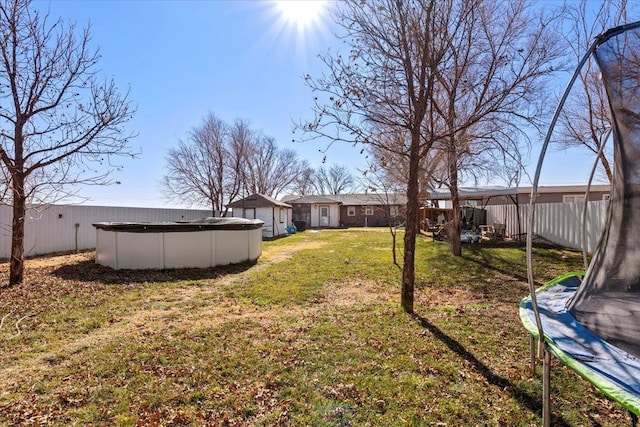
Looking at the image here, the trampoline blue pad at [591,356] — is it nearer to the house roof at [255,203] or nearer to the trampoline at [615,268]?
the trampoline at [615,268]

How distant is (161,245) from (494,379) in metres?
7.89

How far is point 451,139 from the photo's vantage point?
5.58 metres

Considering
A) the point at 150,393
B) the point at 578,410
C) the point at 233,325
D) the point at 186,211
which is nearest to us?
the point at 578,410

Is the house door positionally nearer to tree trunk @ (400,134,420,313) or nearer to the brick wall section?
the brick wall section

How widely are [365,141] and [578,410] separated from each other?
3.75 meters

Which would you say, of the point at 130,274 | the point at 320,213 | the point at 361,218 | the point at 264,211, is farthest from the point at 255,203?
the point at 361,218

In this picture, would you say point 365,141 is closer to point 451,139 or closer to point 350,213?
point 451,139

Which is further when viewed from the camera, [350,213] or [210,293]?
[350,213]

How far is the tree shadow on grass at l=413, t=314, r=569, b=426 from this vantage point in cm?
258

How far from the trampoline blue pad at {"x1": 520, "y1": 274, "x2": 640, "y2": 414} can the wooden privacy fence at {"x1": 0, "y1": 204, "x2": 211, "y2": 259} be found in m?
12.2

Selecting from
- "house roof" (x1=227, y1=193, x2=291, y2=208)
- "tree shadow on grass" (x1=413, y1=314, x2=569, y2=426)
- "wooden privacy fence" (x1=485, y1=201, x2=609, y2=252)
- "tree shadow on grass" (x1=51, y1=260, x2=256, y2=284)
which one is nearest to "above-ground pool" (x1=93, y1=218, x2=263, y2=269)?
"tree shadow on grass" (x1=51, y1=260, x2=256, y2=284)

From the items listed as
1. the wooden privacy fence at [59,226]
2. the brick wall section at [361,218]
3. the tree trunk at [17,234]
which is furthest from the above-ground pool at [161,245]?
the brick wall section at [361,218]

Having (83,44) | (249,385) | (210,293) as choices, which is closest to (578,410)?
(249,385)

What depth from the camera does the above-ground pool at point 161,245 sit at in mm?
8461
